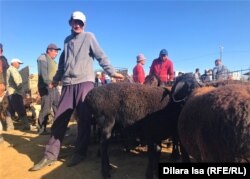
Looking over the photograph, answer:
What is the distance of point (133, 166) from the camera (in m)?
5.36

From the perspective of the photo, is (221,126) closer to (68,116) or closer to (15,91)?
(68,116)

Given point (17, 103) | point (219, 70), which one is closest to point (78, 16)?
point (17, 103)

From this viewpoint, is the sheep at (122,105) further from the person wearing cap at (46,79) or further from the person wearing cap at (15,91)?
the person wearing cap at (15,91)

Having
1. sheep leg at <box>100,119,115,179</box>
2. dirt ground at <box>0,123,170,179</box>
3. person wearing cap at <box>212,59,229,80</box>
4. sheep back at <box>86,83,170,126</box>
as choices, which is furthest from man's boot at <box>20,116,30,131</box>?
person wearing cap at <box>212,59,229,80</box>

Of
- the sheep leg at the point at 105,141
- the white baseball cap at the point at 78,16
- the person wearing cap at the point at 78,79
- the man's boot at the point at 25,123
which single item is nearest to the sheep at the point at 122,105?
the sheep leg at the point at 105,141

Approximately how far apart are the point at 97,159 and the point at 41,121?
3.13 meters

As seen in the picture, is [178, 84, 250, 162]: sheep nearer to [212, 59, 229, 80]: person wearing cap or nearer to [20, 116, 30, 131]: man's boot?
[20, 116, 30, 131]: man's boot

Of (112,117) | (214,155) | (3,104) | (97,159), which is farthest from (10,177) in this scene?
(3,104)

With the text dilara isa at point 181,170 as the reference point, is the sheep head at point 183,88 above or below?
above

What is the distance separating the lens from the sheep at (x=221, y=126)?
109 inches

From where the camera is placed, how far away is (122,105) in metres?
4.95

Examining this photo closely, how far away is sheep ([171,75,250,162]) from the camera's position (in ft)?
9.09

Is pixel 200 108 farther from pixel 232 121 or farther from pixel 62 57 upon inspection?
pixel 62 57

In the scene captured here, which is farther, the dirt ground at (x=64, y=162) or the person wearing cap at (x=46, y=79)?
the person wearing cap at (x=46, y=79)
